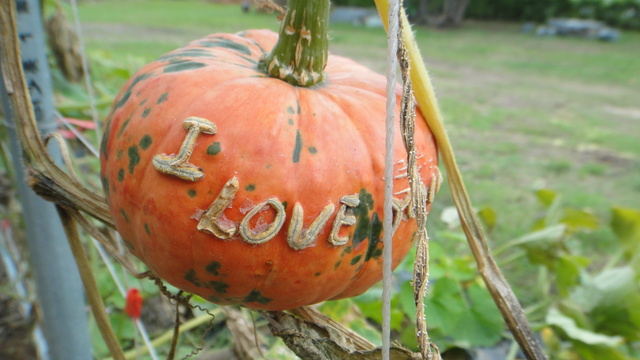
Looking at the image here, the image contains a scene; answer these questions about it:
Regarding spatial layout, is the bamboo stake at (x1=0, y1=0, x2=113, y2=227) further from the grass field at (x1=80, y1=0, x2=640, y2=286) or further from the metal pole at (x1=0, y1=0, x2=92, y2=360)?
the grass field at (x1=80, y1=0, x2=640, y2=286)

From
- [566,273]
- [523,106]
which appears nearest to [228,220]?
[566,273]

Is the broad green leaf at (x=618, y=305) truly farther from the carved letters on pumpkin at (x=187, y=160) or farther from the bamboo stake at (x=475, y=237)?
the carved letters on pumpkin at (x=187, y=160)

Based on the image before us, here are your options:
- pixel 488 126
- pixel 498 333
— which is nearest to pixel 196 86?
pixel 498 333

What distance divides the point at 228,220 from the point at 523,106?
5812mm

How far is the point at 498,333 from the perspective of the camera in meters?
1.74

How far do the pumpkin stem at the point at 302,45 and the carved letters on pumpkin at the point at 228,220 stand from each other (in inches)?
7.1

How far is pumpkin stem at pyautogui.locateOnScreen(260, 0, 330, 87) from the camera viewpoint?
2.65 ft

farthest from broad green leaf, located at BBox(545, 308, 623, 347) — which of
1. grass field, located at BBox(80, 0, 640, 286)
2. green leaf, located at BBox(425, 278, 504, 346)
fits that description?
grass field, located at BBox(80, 0, 640, 286)

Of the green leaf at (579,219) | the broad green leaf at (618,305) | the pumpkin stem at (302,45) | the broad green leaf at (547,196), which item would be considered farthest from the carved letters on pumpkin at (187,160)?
the broad green leaf at (547,196)

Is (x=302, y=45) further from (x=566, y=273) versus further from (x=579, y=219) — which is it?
(x=579, y=219)

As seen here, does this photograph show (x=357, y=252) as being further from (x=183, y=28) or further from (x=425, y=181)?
(x=183, y=28)

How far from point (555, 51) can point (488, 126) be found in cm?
719

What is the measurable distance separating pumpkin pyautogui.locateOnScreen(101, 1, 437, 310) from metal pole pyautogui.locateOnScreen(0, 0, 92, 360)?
1.11 feet

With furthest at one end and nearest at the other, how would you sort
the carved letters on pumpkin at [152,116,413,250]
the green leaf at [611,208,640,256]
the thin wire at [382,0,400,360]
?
1. the green leaf at [611,208,640,256]
2. the carved letters on pumpkin at [152,116,413,250]
3. the thin wire at [382,0,400,360]
